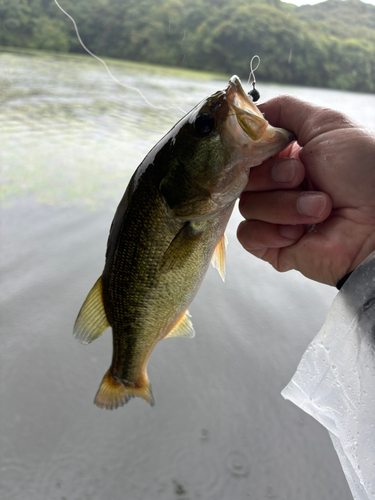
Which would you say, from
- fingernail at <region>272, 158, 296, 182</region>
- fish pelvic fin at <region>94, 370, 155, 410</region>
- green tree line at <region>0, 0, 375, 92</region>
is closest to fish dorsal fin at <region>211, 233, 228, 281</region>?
fingernail at <region>272, 158, 296, 182</region>

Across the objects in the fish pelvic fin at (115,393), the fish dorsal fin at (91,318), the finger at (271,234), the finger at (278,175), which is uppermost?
the finger at (278,175)

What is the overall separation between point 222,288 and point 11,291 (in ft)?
6.05

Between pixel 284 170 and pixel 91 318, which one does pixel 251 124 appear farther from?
pixel 91 318

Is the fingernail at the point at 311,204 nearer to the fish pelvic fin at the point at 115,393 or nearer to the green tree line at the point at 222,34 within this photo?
the fish pelvic fin at the point at 115,393

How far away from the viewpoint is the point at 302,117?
1.25m

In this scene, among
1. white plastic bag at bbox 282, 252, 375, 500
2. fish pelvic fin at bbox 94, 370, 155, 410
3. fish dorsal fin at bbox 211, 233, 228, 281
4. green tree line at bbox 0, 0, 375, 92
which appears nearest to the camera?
white plastic bag at bbox 282, 252, 375, 500

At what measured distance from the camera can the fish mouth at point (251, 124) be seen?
3.11 ft

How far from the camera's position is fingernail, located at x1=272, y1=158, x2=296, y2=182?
1.16 meters

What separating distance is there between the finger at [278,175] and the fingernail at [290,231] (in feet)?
0.67

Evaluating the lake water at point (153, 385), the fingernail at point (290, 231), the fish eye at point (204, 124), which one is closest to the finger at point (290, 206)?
the fingernail at point (290, 231)

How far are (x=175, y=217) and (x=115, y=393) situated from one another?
91 centimetres

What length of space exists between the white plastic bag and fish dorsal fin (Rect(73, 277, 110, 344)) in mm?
866

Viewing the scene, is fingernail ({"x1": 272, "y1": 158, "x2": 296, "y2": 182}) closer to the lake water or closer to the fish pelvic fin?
the fish pelvic fin

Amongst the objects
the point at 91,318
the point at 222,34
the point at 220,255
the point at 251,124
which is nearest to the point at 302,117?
the point at 251,124
